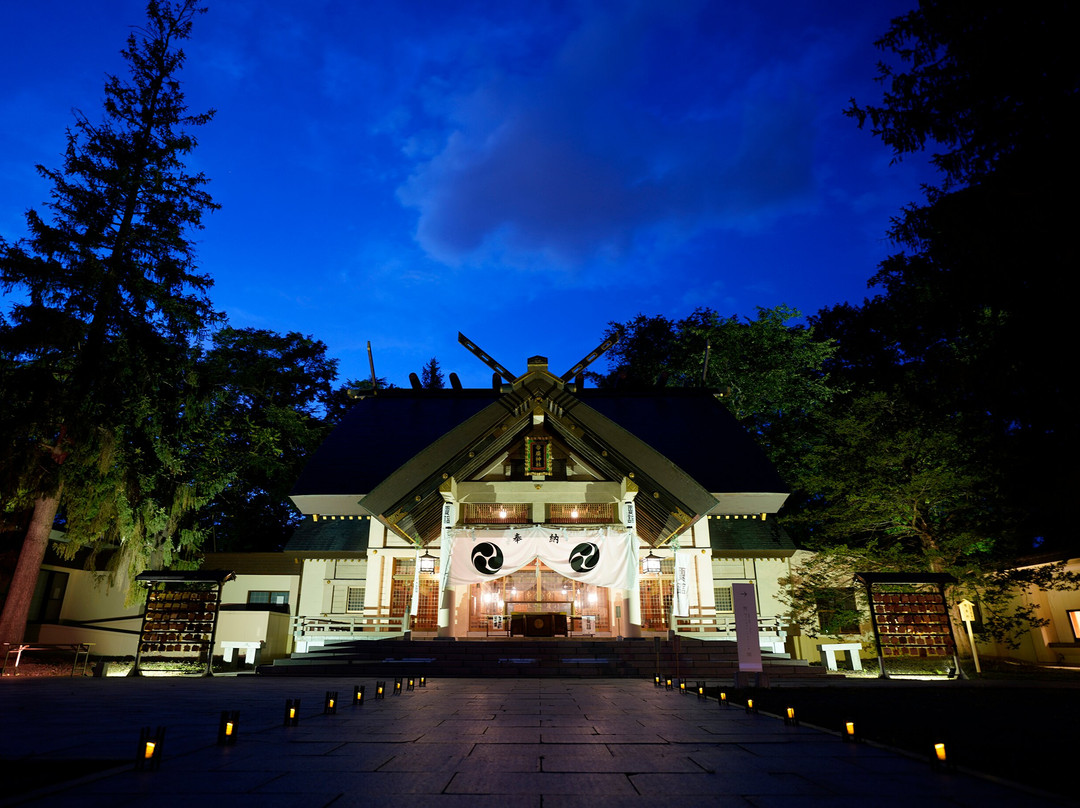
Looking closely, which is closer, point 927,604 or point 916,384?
point 927,604

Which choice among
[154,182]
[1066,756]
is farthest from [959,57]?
[154,182]

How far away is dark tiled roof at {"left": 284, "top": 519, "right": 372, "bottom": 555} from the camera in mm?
21156

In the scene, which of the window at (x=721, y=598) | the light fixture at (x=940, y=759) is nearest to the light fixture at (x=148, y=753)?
the light fixture at (x=940, y=759)

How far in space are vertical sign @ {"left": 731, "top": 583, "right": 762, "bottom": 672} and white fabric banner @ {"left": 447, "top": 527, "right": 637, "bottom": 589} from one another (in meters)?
7.03

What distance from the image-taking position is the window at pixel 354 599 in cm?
2139

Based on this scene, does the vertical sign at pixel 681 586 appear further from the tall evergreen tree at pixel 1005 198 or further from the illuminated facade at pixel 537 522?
the tall evergreen tree at pixel 1005 198

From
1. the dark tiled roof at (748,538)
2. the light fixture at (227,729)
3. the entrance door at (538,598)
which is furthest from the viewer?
the dark tiled roof at (748,538)

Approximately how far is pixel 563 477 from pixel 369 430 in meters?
8.30

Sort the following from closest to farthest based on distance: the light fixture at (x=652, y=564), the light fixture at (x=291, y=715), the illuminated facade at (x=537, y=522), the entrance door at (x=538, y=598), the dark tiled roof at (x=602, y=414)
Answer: the light fixture at (x=291, y=715) < the illuminated facade at (x=537, y=522) < the light fixture at (x=652, y=564) < the dark tiled roof at (x=602, y=414) < the entrance door at (x=538, y=598)

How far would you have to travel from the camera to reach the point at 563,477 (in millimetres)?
17875

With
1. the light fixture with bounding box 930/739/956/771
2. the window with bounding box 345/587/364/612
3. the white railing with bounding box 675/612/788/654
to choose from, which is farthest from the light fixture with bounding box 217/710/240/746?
the window with bounding box 345/587/364/612

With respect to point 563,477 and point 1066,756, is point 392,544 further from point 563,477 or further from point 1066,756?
point 1066,756

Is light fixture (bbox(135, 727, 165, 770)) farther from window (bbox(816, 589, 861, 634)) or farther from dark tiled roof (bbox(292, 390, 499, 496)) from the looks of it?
window (bbox(816, 589, 861, 634))

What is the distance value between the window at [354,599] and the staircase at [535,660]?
6.48 metres
